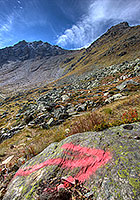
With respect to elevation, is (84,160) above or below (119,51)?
below

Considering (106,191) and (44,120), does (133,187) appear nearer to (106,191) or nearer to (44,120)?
(106,191)

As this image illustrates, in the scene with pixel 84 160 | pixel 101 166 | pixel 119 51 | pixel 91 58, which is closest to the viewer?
pixel 101 166

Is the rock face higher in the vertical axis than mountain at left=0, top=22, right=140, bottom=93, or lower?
lower

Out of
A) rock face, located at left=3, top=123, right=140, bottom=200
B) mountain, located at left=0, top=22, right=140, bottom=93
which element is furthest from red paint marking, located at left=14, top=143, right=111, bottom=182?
mountain, located at left=0, top=22, right=140, bottom=93

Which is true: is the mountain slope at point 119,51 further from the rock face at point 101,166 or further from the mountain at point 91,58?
the rock face at point 101,166

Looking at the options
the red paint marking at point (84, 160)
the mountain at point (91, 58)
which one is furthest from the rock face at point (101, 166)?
the mountain at point (91, 58)

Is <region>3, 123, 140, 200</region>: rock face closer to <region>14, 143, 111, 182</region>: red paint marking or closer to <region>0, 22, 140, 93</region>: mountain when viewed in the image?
<region>14, 143, 111, 182</region>: red paint marking

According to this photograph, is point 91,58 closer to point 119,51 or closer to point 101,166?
point 119,51

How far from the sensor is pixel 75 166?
2488mm

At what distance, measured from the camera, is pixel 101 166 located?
215 centimetres

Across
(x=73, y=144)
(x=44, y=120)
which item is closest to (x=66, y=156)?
(x=73, y=144)

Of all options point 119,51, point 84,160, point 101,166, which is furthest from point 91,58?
point 101,166

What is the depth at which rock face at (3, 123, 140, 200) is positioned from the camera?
167cm

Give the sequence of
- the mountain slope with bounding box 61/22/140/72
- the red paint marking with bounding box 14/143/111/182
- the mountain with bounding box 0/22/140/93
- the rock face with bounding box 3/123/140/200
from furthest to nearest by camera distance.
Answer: the mountain with bounding box 0/22/140/93, the mountain slope with bounding box 61/22/140/72, the red paint marking with bounding box 14/143/111/182, the rock face with bounding box 3/123/140/200
